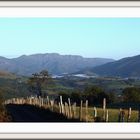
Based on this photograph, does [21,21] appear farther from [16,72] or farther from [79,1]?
[79,1]

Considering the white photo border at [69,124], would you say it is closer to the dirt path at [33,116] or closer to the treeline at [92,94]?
the dirt path at [33,116]

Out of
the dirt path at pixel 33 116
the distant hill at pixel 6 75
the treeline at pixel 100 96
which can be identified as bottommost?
the dirt path at pixel 33 116

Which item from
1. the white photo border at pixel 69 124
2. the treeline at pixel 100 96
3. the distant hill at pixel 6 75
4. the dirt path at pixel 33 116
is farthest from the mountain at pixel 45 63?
the white photo border at pixel 69 124

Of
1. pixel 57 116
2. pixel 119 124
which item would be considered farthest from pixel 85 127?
pixel 57 116

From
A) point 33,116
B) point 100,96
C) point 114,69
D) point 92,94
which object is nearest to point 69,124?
point 33,116

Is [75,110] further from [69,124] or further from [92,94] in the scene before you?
[69,124]
